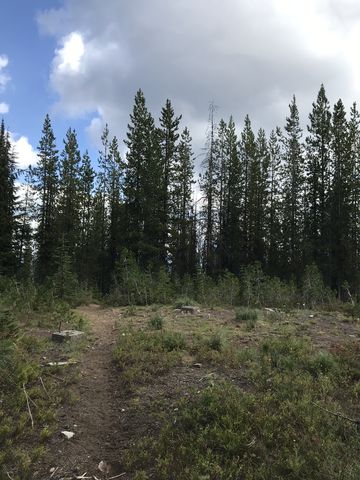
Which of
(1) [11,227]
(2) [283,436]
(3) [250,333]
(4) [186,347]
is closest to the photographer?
(2) [283,436]

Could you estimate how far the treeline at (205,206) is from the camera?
32688 millimetres

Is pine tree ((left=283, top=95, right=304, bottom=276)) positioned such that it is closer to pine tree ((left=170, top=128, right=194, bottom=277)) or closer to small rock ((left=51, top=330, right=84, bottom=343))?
pine tree ((left=170, top=128, right=194, bottom=277))

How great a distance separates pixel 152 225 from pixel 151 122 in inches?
Answer: 350

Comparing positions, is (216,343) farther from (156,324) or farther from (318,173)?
(318,173)

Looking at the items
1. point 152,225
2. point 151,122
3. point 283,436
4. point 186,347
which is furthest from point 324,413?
point 151,122

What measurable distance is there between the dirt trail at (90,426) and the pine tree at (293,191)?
30869 millimetres

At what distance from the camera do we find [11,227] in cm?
3006

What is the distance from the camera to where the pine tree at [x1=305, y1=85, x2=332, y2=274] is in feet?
116

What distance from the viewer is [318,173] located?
3659cm

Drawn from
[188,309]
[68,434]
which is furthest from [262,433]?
[188,309]

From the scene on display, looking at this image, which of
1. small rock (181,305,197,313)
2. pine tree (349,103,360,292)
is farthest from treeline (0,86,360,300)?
small rock (181,305,197,313)

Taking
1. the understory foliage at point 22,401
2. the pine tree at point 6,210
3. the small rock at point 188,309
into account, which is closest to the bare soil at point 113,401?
the understory foliage at point 22,401

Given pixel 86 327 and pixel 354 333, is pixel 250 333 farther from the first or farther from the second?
pixel 86 327

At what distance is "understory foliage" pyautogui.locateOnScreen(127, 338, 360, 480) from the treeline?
80.5ft
